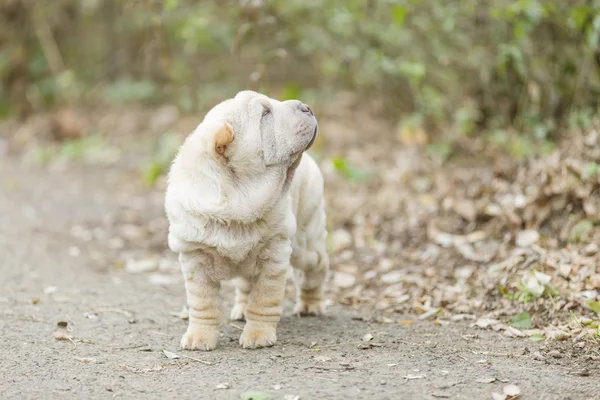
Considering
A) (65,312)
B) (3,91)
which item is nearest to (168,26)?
(3,91)

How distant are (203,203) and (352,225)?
3.48 m

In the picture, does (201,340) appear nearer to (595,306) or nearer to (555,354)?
(555,354)

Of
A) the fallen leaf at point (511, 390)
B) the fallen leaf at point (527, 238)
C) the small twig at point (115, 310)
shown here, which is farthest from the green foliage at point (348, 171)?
the fallen leaf at point (511, 390)

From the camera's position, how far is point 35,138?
12.7m

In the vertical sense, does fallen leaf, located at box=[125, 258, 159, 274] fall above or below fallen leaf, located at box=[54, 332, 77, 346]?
above

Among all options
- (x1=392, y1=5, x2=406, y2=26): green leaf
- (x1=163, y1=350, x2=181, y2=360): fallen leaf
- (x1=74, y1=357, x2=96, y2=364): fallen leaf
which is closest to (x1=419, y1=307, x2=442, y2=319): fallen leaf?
(x1=163, y1=350, x2=181, y2=360): fallen leaf

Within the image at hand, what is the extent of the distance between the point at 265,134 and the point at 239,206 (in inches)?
16.7

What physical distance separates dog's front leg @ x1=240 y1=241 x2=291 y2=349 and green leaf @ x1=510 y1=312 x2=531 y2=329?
1527 mm

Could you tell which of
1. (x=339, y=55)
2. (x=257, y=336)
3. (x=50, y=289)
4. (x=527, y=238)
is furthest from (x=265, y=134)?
(x=339, y=55)

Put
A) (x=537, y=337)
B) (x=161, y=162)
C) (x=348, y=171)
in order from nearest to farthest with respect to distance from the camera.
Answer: (x=537, y=337)
(x=348, y=171)
(x=161, y=162)

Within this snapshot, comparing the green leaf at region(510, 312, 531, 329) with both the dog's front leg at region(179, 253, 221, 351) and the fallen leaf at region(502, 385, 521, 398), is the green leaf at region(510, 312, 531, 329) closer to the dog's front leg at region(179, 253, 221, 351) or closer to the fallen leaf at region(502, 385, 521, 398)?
the fallen leaf at region(502, 385, 521, 398)

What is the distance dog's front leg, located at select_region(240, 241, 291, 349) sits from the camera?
177 inches

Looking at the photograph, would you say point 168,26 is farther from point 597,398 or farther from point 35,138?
point 597,398

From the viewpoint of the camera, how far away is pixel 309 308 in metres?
5.33
